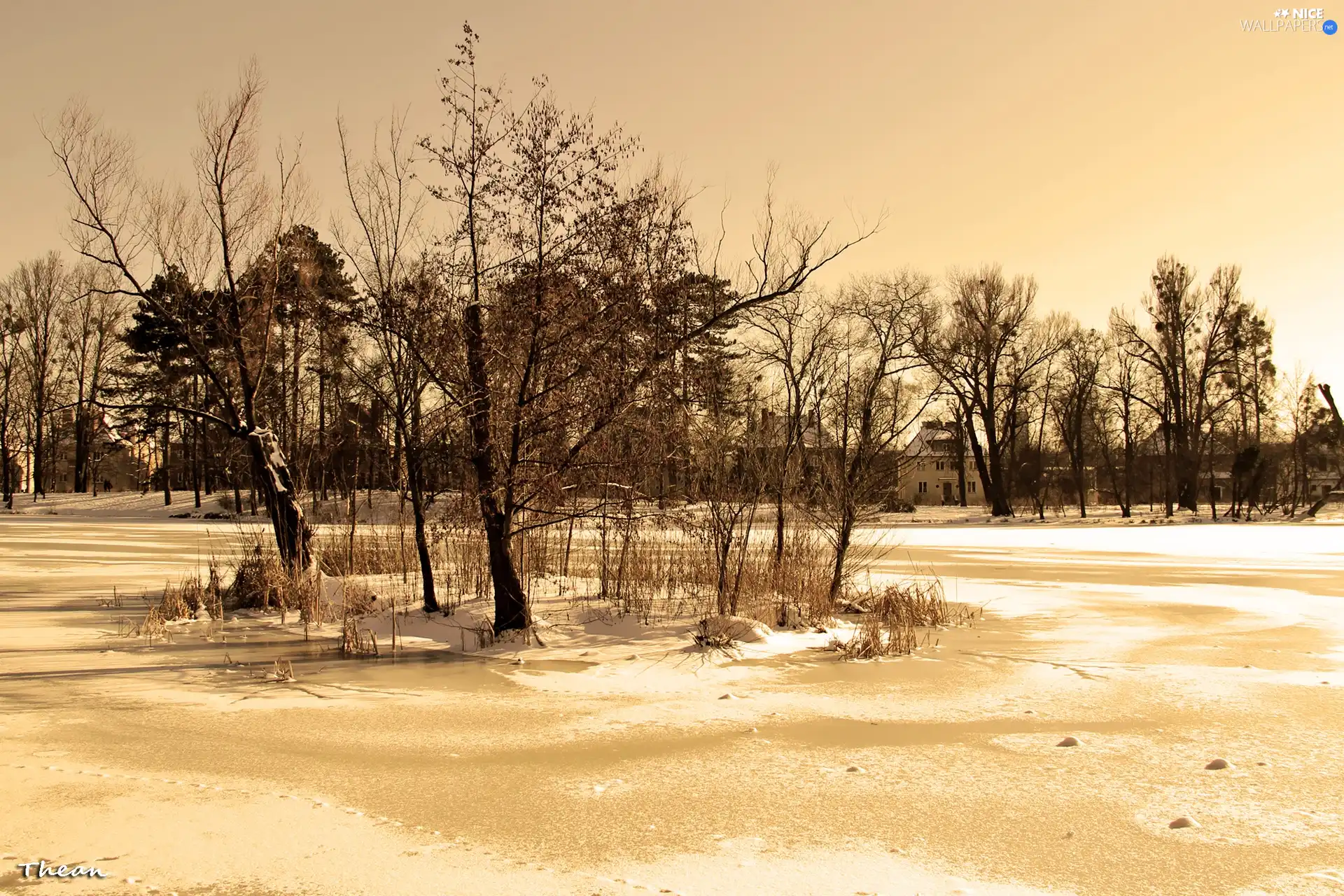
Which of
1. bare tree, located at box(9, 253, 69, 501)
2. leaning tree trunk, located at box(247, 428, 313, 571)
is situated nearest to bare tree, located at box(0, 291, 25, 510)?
bare tree, located at box(9, 253, 69, 501)

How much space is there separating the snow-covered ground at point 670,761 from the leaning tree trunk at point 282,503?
4.70ft

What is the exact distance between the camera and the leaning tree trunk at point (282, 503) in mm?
12281

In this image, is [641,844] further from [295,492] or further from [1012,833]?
[295,492]

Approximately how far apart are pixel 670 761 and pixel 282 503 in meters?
8.53

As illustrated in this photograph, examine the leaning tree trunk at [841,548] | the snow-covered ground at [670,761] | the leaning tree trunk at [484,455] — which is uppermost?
the leaning tree trunk at [484,455]

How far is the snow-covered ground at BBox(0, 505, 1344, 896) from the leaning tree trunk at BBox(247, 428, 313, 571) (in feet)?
4.70

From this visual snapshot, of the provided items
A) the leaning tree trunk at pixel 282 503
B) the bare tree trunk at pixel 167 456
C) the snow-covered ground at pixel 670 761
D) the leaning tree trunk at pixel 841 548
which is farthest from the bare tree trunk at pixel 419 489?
the bare tree trunk at pixel 167 456

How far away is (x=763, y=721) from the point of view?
6.58 meters

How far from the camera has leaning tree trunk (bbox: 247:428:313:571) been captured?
40.3ft

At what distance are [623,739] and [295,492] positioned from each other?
847 cm

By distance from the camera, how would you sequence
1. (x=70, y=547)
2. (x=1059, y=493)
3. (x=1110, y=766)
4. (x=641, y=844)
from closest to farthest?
(x=641, y=844) < (x=1110, y=766) < (x=70, y=547) < (x=1059, y=493)

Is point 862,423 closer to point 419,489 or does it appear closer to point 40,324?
point 419,489

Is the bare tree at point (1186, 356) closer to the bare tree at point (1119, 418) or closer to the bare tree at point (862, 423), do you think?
the bare tree at point (1119, 418)

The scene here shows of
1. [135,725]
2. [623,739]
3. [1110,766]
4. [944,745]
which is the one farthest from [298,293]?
[1110,766]
